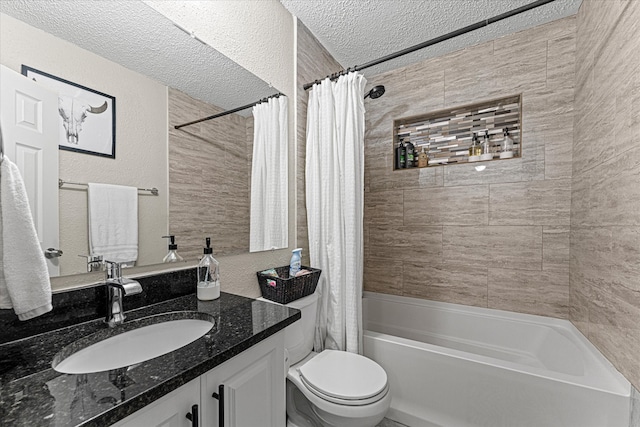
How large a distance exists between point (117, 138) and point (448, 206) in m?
2.22

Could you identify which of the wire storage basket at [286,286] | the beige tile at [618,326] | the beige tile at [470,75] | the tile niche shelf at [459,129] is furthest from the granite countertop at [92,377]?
the beige tile at [470,75]

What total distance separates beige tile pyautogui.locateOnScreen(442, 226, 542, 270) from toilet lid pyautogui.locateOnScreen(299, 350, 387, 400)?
1254 mm

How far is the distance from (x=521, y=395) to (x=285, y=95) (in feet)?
6.85

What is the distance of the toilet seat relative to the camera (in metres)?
1.25

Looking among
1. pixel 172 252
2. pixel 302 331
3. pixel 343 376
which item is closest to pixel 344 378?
pixel 343 376

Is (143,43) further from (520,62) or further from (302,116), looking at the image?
(520,62)

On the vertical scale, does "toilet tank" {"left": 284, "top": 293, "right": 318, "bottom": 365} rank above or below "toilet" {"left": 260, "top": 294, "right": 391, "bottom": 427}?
above

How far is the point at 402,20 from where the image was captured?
194cm

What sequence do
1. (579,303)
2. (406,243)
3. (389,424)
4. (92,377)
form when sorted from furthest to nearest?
1. (406,243)
2. (579,303)
3. (389,424)
4. (92,377)

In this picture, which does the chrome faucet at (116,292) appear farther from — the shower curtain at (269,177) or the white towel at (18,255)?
the shower curtain at (269,177)

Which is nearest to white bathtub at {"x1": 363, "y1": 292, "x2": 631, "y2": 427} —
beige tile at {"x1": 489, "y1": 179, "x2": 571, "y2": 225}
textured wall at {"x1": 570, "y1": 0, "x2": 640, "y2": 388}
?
textured wall at {"x1": 570, "y1": 0, "x2": 640, "y2": 388}

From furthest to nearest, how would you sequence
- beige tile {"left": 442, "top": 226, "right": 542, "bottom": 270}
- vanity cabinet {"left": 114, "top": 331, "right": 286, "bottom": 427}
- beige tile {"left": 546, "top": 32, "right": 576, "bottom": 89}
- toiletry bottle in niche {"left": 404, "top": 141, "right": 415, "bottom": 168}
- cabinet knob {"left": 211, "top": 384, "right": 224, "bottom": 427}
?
1. toiletry bottle in niche {"left": 404, "top": 141, "right": 415, "bottom": 168}
2. beige tile {"left": 442, "top": 226, "right": 542, "bottom": 270}
3. beige tile {"left": 546, "top": 32, "right": 576, "bottom": 89}
4. cabinet knob {"left": 211, "top": 384, "right": 224, "bottom": 427}
5. vanity cabinet {"left": 114, "top": 331, "right": 286, "bottom": 427}

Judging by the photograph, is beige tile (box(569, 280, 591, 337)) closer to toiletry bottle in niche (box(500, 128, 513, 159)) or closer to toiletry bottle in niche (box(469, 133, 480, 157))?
toiletry bottle in niche (box(500, 128, 513, 159))

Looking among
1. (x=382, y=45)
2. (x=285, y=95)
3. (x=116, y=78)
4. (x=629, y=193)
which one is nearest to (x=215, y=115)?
(x=116, y=78)
